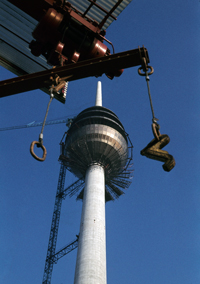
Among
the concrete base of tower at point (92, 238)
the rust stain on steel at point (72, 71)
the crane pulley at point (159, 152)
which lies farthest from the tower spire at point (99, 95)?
the crane pulley at point (159, 152)

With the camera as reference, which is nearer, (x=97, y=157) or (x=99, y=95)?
(x=97, y=157)

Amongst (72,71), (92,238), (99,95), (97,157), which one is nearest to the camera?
(72,71)

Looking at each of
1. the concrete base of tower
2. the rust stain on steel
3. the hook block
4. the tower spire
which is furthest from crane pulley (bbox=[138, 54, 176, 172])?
the tower spire

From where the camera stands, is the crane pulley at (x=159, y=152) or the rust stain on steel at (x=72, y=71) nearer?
the crane pulley at (x=159, y=152)

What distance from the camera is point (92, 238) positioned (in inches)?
1298

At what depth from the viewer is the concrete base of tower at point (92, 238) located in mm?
30297

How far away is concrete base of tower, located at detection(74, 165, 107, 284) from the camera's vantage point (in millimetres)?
30297

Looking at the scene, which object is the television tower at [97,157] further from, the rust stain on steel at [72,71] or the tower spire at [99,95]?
the rust stain on steel at [72,71]

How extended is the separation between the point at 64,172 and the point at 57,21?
5948 cm

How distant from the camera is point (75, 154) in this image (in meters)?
44.2

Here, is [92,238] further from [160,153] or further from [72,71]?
[160,153]

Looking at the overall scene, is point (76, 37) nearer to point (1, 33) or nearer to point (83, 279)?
point (1, 33)

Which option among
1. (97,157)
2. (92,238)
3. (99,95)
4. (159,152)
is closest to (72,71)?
(159,152)

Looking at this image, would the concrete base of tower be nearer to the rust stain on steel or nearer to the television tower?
the television tower
